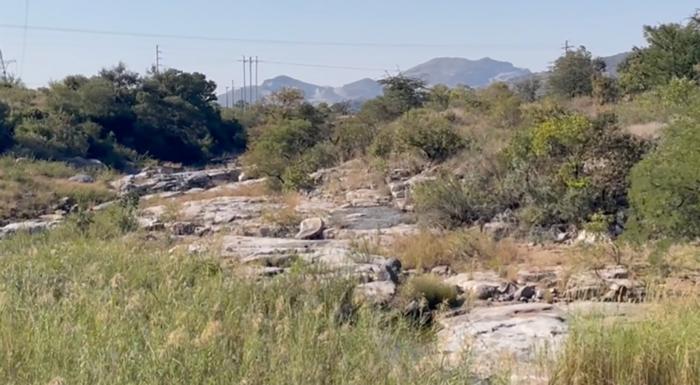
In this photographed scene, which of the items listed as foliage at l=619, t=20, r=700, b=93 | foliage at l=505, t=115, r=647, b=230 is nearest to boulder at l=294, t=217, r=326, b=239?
foliage at l=505, t=115, r=647, b=230

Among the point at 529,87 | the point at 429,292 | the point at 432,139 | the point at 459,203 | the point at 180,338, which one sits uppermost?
the point at 529,87

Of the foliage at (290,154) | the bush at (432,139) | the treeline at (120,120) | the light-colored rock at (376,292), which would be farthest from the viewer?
the treeline at (120,120)

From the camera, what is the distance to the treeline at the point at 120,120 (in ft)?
103

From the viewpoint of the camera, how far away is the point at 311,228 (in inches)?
514

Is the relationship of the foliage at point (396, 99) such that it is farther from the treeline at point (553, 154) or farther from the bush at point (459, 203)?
the bush at point (459, 203)

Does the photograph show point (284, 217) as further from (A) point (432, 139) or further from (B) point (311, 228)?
(A) point (432, 139)

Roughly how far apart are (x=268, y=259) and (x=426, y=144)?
9.44m

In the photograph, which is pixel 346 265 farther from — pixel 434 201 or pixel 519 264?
pixel 434 201

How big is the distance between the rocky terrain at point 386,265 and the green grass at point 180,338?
0.55m

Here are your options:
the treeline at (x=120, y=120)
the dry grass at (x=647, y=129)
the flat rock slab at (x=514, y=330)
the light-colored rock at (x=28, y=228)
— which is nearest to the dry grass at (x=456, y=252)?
the flat rock slab at (x=514, y=330)

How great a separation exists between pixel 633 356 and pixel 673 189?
492 cm

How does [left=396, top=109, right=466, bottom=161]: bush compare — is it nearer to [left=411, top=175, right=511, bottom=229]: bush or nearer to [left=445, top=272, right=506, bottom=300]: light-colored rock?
[left=411, top=175, right=511, bottom=229]: bush

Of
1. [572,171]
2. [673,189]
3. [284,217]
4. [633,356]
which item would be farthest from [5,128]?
[633,356]

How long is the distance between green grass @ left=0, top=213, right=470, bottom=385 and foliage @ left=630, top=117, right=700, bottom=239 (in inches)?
173
